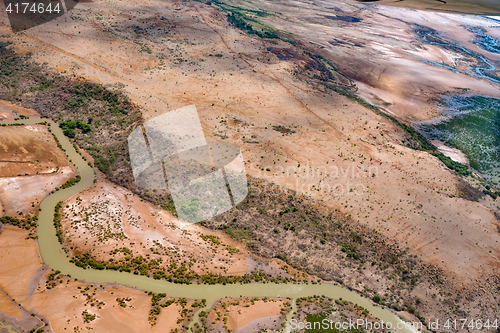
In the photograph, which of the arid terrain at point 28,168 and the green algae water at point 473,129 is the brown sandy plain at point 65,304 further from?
the green algae water at point 473,129

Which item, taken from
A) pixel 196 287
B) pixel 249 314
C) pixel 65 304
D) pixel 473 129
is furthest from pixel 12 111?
pixel 473 129

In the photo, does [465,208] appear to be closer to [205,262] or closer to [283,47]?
[205,262]

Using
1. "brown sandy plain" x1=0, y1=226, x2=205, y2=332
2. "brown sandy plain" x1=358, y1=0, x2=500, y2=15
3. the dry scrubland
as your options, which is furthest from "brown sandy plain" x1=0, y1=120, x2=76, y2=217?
"brown sandy plain" x1=358, y1=0, x2=500, y2=15

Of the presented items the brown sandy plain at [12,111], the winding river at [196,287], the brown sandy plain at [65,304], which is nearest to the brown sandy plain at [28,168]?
the brown sandy plain at [12,111]

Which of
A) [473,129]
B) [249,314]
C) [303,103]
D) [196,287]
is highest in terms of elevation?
[303,103]

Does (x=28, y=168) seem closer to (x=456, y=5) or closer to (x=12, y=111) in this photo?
(x=12, y=111)

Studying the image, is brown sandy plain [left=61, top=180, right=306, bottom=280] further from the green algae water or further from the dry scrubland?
the green algae water

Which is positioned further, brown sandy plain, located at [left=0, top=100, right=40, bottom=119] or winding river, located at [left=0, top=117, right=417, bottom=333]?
brown sandy plain, located at [left=0, top=100, right=40, bottom=119]
